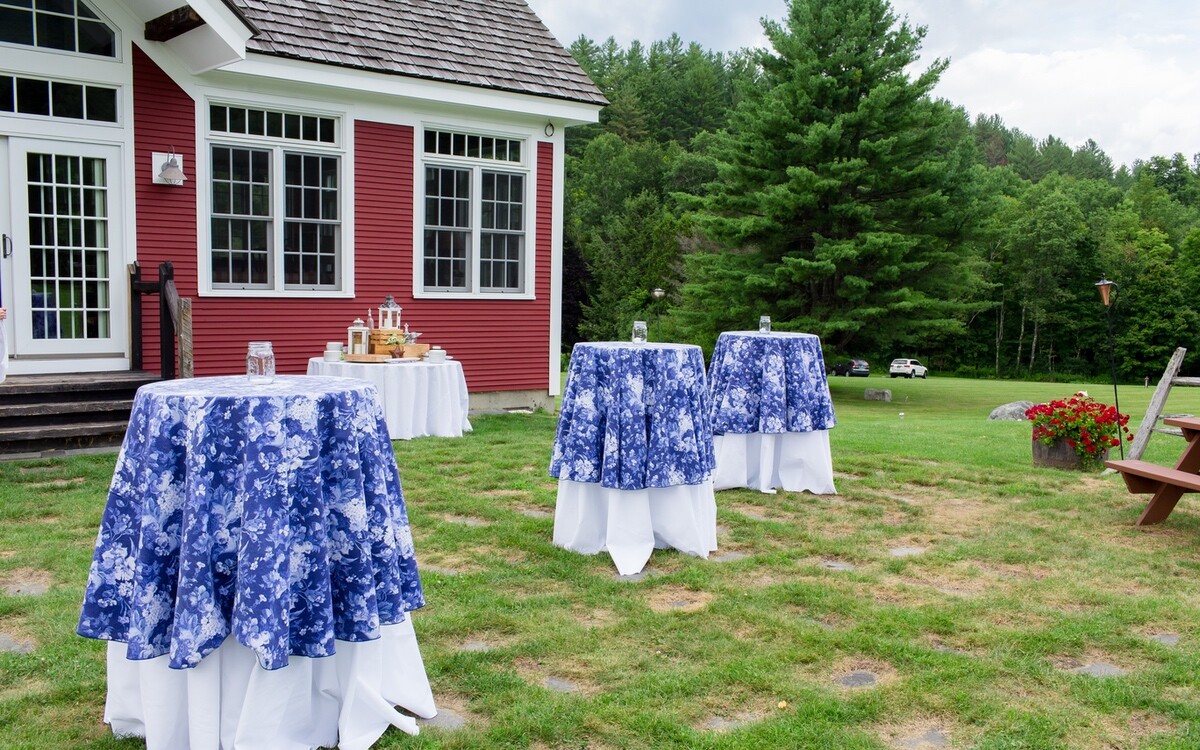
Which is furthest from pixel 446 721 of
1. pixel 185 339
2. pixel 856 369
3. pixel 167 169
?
pixel 856 369

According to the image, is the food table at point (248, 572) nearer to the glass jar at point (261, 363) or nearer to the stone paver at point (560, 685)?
the glass jar at point (261, 363)

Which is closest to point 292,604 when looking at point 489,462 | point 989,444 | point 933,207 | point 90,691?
point 90,691

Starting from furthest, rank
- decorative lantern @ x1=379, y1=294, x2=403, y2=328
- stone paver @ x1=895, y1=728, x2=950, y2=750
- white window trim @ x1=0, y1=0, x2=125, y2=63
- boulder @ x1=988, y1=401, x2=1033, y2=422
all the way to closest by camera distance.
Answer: boulder @ x1=988, y1=401, x2=1033, y2=422
decorative lantern @ x1=379, y1=294, x2=403, y2=328
white window trim @ x1=0, y1=0, x2=125, y2=63
stone paver @ x1=895, y1=728, x2=950, y2=750

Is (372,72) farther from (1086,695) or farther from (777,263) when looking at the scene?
(777,263)

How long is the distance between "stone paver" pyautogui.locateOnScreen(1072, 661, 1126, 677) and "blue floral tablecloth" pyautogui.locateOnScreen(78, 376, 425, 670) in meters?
2.71

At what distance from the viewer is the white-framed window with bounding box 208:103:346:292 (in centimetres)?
1038

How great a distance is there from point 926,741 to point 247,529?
228cm

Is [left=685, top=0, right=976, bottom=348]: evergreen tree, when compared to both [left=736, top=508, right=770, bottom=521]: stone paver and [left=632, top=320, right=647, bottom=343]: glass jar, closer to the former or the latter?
[left=736, top=508, right=770, bottom=521]: stone paver

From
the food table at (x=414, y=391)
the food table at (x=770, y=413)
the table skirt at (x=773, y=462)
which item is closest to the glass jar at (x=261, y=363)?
the food table at (x=770, y=413)

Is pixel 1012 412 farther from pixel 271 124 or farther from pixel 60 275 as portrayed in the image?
pixel 60 275

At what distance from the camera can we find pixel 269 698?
295 centimetres

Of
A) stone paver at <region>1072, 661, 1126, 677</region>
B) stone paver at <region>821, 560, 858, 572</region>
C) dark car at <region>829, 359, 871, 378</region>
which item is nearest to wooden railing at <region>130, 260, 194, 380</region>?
stone paver at <region>821, 560, 858, 572</region>

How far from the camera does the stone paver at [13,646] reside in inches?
153

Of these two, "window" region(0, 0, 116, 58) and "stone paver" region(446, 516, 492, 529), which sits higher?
"window" region(0, 0, 116, 58)
